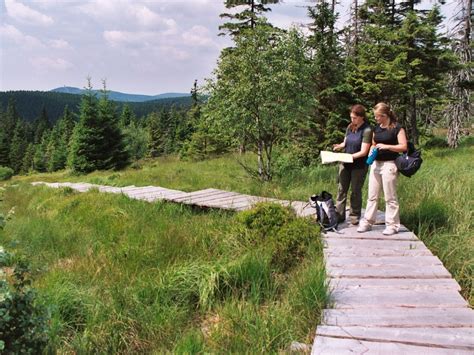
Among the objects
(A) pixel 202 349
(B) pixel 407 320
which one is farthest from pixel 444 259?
(A) pixel 202 349

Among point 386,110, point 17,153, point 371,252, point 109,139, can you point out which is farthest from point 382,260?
point 17,153

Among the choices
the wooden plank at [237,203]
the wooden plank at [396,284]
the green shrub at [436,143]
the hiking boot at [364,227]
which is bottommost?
the wooden plank at [396,284]

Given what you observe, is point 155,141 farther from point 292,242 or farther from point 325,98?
point 292,242

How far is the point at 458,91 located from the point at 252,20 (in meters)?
12.8

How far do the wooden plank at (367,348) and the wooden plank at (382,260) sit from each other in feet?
4.70

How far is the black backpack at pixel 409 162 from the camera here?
4746mm

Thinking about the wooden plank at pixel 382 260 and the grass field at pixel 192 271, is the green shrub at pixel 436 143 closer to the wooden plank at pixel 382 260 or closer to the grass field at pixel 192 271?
the grass field at pixel 192 271

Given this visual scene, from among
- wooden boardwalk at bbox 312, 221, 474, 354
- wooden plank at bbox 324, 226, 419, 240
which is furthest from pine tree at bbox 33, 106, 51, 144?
wooden boardwalk at bbox 312, 221, 474, 354

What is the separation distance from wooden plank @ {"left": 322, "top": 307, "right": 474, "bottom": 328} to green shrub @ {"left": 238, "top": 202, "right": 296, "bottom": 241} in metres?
2.05

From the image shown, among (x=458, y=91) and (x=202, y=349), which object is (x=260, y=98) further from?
(x=458, y=91)

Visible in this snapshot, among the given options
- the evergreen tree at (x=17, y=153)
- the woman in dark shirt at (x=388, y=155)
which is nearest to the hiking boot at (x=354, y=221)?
the woman in dark shirt at (x=388, y=155)

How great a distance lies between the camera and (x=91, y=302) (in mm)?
3938

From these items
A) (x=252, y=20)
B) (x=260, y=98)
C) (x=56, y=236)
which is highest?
(x=252, y=20)

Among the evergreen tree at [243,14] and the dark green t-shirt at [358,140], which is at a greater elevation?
the evergreen tree at [243,14]
